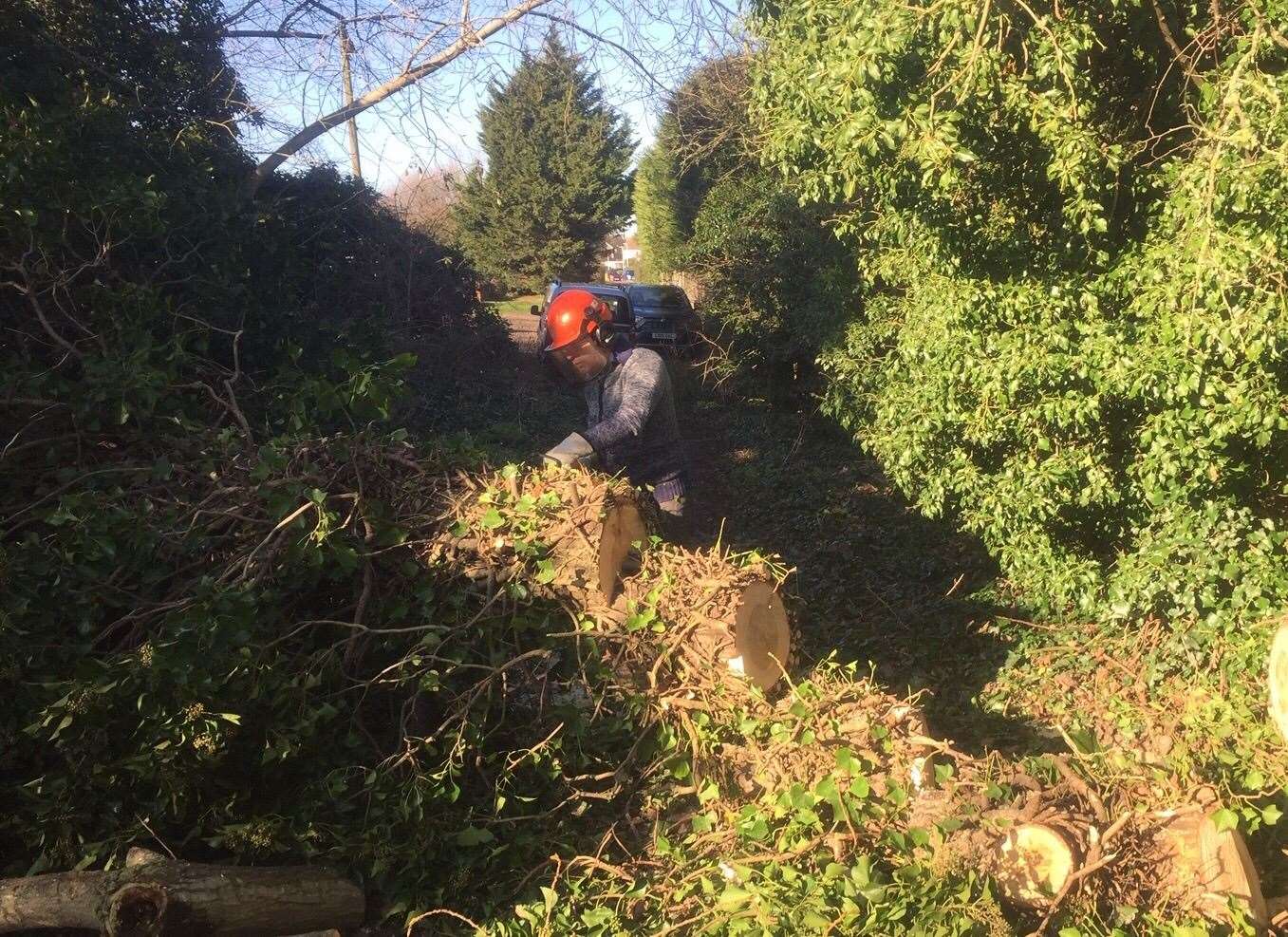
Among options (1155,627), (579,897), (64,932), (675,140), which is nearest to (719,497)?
(675,140)

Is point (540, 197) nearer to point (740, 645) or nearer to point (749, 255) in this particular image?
point (749, 255)

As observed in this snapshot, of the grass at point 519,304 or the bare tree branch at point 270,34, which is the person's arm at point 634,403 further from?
the grass at point 519,304

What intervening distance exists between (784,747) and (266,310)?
214 inches

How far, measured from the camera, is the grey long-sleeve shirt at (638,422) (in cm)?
509

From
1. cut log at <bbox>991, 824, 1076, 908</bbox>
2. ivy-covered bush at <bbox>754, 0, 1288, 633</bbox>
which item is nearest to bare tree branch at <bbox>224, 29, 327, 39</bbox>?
ivy-covered bush at <bbox>754, 0, 1288, 633</bbox>

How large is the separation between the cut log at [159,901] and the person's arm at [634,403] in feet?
8.41

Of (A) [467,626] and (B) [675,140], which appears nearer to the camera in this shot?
(A) [467,626]

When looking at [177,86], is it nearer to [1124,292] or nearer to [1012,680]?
[1124,292]

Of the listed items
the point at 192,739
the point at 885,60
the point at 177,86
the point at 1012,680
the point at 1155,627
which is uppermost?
the point at 177,86

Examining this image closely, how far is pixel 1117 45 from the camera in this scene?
4945 mm

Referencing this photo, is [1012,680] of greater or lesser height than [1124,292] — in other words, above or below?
below

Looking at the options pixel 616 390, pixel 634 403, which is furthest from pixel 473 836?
pixel 616 390

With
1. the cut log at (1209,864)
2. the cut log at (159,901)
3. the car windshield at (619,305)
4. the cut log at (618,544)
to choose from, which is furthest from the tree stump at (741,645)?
the car windshield at (619,305)

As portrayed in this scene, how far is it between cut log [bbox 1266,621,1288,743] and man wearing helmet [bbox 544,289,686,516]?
9.71 feet
